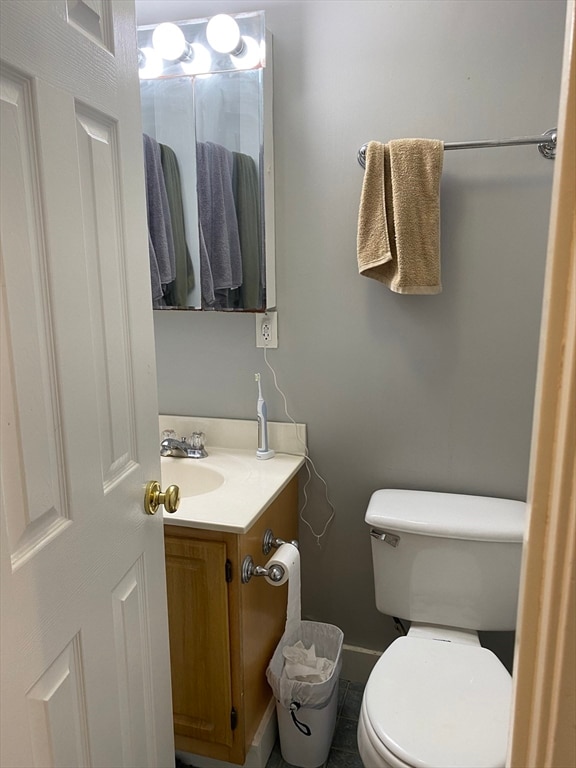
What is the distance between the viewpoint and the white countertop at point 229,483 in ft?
4.73

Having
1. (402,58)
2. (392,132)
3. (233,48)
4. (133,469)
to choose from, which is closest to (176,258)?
(233,48)

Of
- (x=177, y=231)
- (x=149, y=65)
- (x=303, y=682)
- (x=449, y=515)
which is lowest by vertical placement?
(x=303, y=682)

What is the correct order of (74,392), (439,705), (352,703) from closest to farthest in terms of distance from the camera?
(74,392) → (439,705) → (352,703)

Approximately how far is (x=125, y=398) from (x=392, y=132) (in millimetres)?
1191

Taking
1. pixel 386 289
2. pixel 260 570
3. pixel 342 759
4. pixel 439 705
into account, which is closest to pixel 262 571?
pixel 260 570

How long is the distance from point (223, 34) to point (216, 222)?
52 cm

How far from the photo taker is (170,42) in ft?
5.51

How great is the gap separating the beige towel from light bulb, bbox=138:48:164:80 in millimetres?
705

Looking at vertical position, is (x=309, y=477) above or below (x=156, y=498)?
below

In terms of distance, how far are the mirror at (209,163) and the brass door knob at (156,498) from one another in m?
0.88

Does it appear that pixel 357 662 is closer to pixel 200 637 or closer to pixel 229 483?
pixel 200 637

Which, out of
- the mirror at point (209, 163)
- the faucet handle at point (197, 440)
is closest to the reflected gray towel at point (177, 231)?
the mirror at point (209, 163)

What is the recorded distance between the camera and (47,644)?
0.74 metres

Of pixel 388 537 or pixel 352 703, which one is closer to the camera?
pixel 388 537
